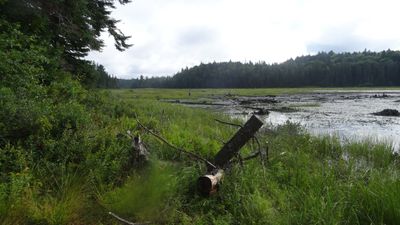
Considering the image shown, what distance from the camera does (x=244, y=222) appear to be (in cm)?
443

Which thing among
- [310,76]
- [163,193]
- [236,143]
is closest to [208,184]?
[163,193]

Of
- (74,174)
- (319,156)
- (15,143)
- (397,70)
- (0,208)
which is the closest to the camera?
(0,208)

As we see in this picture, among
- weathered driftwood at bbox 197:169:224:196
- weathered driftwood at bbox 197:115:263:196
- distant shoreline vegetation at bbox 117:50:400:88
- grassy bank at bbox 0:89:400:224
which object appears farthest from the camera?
distant shoreline vegetation at bbox 117:50:400:88

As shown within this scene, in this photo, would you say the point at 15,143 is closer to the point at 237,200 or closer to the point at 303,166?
the point at 237,200

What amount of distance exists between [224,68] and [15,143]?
6599 inches

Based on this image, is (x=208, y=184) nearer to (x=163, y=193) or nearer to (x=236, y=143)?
(x=163, y=193)

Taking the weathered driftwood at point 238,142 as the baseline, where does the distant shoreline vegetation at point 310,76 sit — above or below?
above

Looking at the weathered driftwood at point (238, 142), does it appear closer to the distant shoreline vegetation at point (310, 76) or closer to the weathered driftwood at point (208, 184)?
the weathered driftwood at point (208, 184)

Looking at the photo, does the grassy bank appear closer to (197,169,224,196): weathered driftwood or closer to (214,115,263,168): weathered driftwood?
(197,169,224,196): weathered driftwood

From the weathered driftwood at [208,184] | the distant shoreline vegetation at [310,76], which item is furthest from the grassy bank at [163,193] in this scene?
the distant shoreline vegetation at [310,76]

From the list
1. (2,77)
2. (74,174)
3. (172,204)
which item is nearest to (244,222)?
(172,204)

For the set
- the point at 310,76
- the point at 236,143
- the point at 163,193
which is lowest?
the point at 163,193

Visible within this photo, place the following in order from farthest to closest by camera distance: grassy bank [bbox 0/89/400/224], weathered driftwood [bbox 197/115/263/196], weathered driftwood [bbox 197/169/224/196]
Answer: weathered driftwood [bbox 197/115/263/196]
weathered driftwood [bbox 197/169/224/196]
grassy bank [bbox 0/89/400/224]

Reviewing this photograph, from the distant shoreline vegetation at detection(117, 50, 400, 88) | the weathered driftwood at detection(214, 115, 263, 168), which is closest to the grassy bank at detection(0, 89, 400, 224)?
the weathered driftwood at detection(214, 115, 263, 168)
